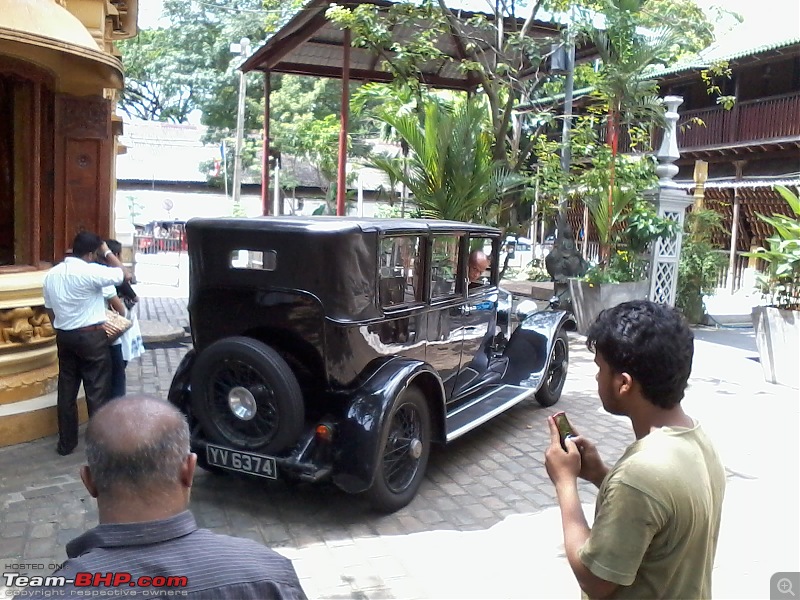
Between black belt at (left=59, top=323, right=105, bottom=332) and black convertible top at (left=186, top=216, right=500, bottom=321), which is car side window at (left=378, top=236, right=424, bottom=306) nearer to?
black convertible top at (left=186, top=216, right=500, bottom=321)

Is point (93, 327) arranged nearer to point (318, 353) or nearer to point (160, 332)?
point (318, 353)

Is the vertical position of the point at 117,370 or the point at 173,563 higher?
the point at 173,563

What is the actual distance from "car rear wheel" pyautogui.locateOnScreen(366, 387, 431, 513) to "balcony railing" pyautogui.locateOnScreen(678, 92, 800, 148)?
1356 cm

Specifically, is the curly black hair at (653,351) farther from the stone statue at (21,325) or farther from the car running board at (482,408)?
the stone statue at (21,325)

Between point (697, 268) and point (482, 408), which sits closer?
point (482, 408)

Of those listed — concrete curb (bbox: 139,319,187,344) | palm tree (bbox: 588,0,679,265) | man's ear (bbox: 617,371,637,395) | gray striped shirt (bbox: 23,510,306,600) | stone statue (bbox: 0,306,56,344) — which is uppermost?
palm tree (bbox: 588,0,679,265)

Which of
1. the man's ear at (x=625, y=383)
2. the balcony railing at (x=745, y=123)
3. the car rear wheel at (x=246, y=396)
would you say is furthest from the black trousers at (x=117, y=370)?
the balcony railing at (x=745, y=123)

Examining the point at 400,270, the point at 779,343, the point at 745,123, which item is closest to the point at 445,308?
the point at 400,270

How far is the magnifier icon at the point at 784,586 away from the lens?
3.62 m

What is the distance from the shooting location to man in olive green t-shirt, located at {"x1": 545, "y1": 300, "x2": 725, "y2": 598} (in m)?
1.58

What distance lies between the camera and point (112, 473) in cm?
138

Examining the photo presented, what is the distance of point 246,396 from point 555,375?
3573 millimetres

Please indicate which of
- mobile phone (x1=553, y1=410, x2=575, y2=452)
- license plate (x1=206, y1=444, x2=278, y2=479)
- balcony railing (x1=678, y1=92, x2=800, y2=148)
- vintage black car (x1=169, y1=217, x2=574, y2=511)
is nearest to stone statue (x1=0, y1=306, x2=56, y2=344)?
vintage black car (x1=169, y1=217, x2=574, y2=511)

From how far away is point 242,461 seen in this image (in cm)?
405
